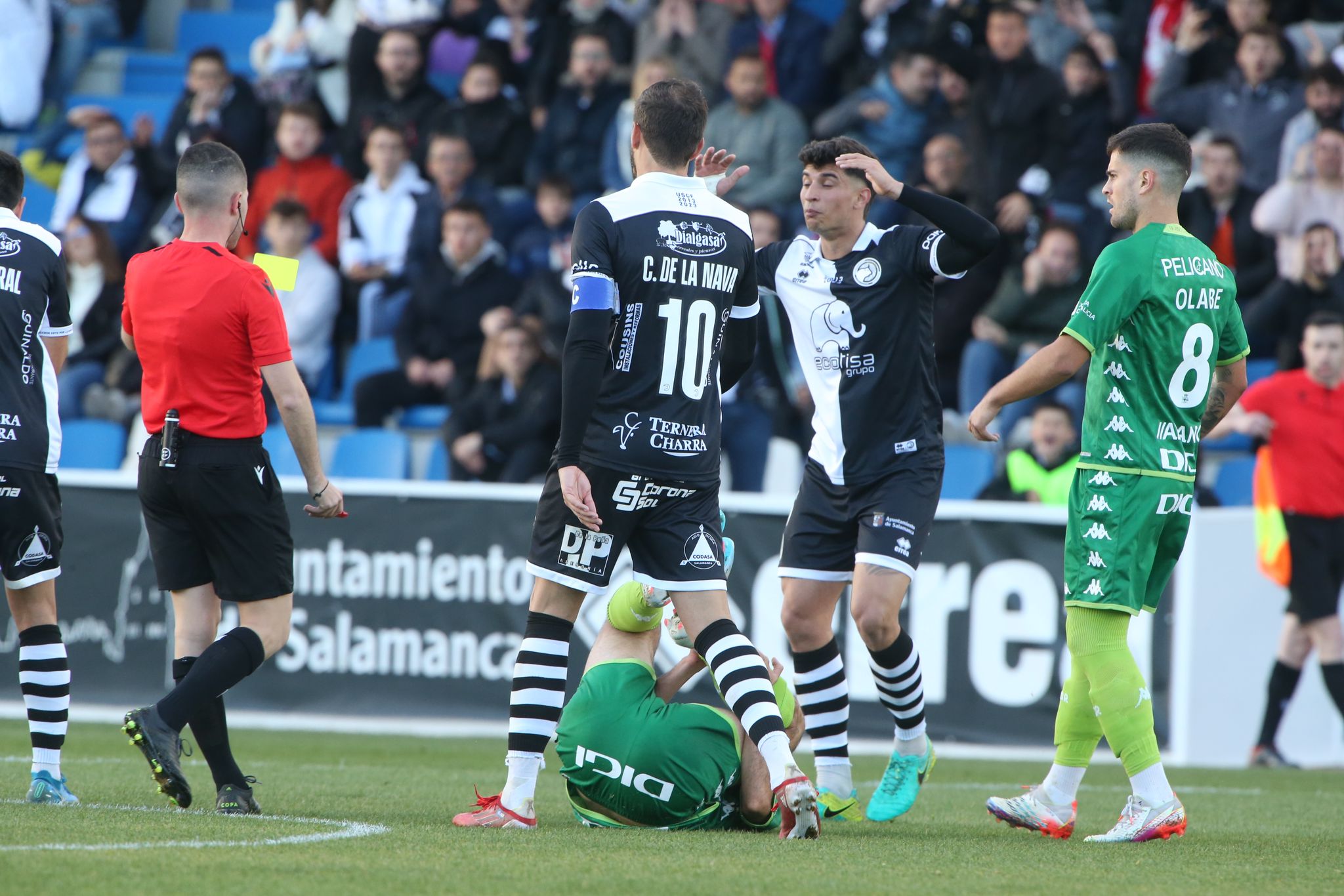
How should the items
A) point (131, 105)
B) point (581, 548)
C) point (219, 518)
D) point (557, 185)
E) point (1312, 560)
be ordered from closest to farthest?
1. point (581, 548)
2. point (219, 518)
3. point (1312, 560)
4. point (557, 185)
5. point (131, 105)

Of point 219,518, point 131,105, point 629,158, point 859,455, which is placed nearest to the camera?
point 219,518

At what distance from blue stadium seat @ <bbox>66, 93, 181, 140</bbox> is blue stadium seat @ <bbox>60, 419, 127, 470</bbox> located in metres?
5.08

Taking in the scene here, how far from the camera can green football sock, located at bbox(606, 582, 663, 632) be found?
5.64m

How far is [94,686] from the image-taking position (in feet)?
33.4

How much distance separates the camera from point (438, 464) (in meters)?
12.1

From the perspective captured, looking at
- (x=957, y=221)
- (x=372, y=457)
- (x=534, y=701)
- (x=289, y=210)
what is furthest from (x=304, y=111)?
(x=534, y=701)

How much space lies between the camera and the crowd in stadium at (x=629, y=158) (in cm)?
1169

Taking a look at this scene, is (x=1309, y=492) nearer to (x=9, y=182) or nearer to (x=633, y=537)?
(x=633, y=537)

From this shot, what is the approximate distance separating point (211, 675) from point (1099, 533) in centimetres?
294

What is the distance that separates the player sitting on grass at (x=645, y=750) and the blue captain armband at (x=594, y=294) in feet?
3.32

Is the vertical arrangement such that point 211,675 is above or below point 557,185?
below

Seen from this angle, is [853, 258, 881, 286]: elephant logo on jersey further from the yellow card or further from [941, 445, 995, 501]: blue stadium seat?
[941, 445, 995, 501]: blue stadium seat

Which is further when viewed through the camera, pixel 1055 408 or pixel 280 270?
pixel 1055 408

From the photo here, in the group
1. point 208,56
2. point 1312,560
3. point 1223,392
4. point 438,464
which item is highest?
point 208,56
